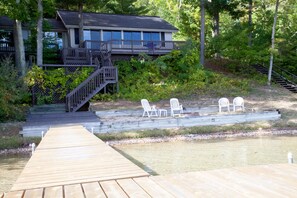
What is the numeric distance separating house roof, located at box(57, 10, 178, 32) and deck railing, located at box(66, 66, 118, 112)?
9544 millimetres

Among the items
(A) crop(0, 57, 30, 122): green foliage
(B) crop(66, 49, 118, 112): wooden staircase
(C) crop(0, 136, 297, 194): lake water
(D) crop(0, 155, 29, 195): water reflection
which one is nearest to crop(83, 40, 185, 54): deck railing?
(B) crop(66, 49, 118, 112): wooden staircase

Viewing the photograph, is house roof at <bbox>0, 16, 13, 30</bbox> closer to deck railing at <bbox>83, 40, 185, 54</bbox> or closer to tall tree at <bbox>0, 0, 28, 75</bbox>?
Result: tall tree at <bbox>0, 0, 28, 75</bbox>

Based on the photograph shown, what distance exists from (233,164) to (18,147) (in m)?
7.22

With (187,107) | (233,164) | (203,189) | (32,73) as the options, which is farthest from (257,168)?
(32,73)

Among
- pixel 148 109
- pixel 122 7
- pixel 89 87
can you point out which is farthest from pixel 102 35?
pixel 148 109

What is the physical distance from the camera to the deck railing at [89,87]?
1677cm

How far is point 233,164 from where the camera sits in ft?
27.0

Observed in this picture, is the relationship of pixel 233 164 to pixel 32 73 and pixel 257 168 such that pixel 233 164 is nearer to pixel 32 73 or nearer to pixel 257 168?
pixel 257 168

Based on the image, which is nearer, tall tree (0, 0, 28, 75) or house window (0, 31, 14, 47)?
tall tree (0, 0, 28, 75)

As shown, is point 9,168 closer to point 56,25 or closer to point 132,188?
point 132,188

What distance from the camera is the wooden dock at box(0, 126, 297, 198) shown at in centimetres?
384

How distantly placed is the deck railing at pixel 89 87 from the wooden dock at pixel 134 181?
1083 centimetres

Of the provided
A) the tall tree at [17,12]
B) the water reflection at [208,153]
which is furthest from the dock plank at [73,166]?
the tall tree at [17,12]

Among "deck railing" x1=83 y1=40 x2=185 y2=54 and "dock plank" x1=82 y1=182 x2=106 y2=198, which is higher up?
"deck railing" x1=83 y1=40 x2=185 y2=54
